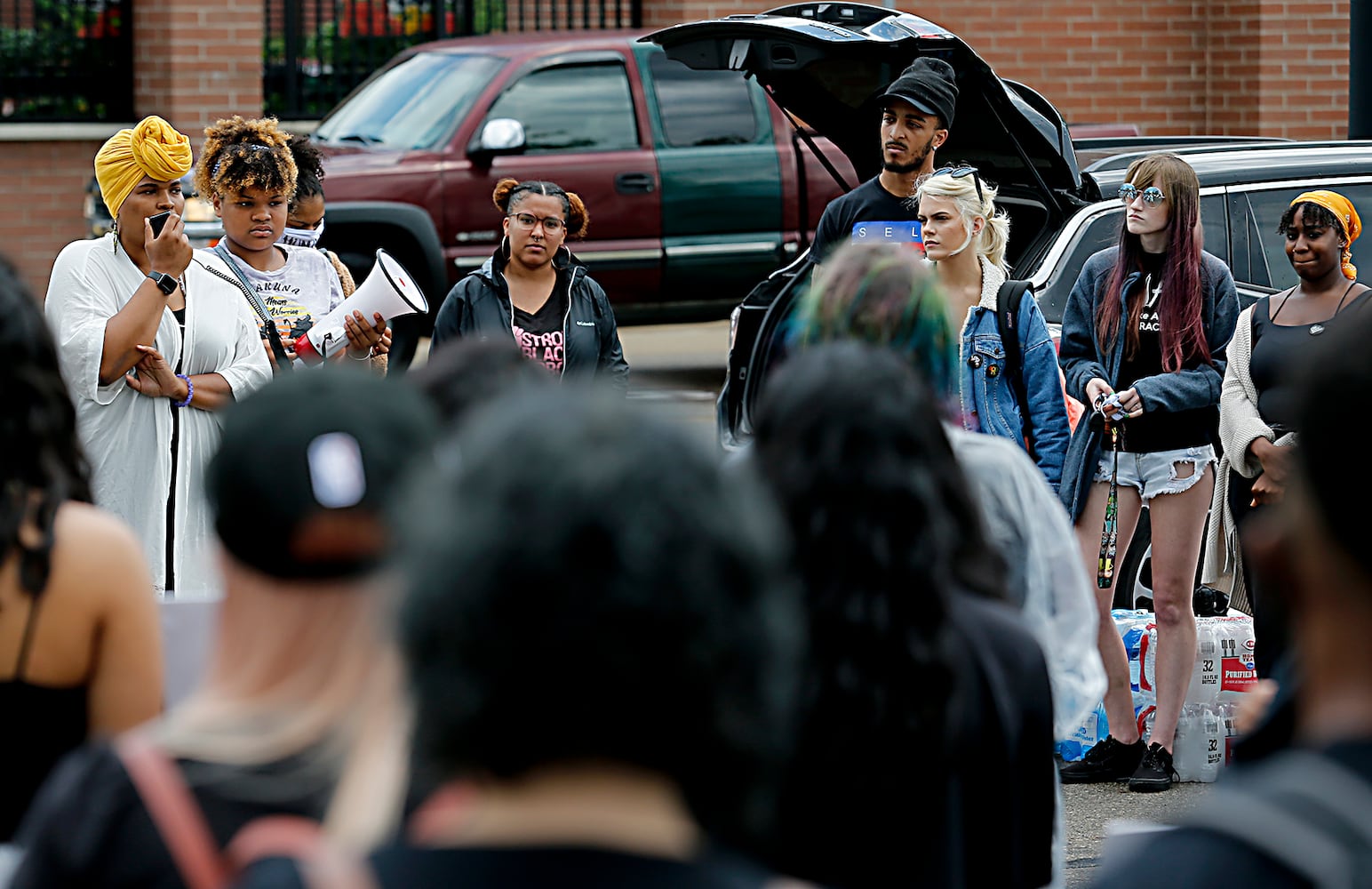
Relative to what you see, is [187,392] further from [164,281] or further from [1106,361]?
[1106,361]

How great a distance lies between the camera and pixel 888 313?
274 centimetres

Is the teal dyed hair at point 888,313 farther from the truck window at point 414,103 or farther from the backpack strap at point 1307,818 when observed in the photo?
the truck window at point 414,103

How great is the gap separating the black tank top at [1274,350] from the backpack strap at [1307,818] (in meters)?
4.37

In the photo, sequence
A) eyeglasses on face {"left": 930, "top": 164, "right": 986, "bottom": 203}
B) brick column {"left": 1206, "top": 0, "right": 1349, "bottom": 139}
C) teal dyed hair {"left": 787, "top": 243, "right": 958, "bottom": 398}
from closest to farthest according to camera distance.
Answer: teal dyed hair {"left": 787, "top": 243, "right": 958, "bottom": 398} → eyeglasses on face {"left": 930, "top": 164, "right": 986, "bottom": 203} → brick column {"left": 1206, "top": 0, "right": 1349, "bottom": 139}

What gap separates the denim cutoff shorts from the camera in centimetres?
561

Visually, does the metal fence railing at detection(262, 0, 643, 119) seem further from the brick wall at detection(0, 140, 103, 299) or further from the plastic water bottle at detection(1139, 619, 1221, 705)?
the plastic water bottle at detection(1139, 619, 1221, 705)

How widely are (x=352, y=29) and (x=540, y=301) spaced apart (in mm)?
9998

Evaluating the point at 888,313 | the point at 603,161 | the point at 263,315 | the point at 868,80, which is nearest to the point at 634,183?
the point at 603,161

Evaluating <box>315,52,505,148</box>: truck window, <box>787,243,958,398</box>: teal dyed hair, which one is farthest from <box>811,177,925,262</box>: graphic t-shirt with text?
<box>315,52,505,148</box>: truck window

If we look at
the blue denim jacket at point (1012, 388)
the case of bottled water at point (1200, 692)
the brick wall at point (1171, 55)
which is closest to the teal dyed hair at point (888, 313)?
the blue denim jacket at point (1012, 388)

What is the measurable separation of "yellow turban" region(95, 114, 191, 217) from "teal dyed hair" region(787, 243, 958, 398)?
8.50ft

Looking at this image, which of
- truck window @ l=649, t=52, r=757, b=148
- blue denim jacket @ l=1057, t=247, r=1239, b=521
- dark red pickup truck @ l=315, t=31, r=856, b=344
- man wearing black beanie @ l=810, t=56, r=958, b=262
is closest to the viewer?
blue denim jacket @ l=1057, t=247, r=1239, b=521

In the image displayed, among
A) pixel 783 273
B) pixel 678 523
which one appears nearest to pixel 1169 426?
pixel 783 273

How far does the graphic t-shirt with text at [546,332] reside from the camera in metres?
5.91
